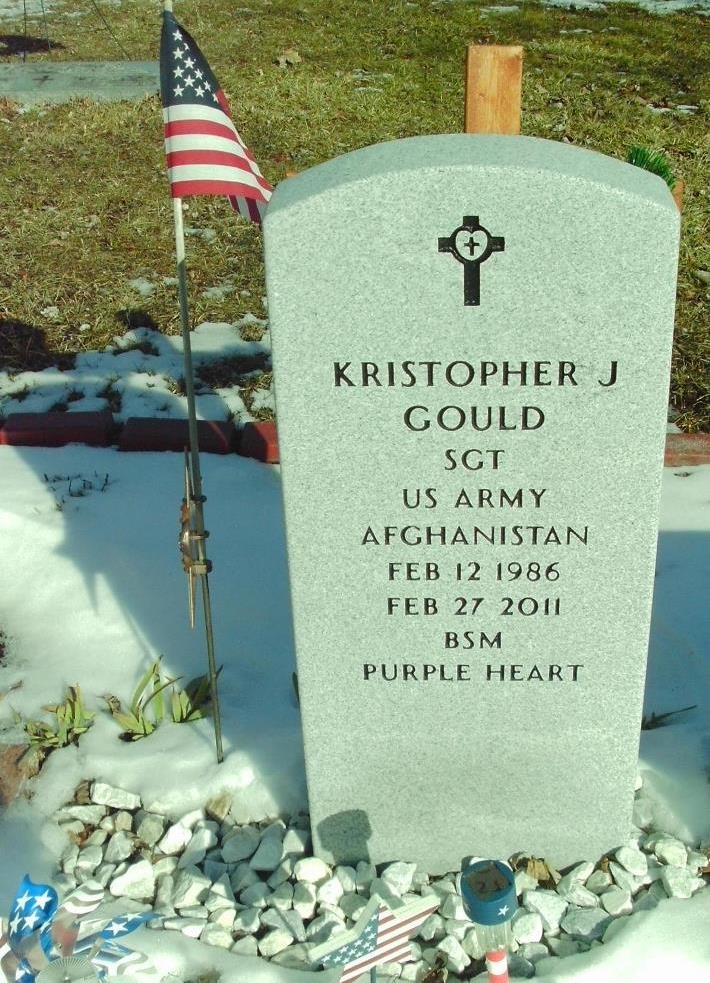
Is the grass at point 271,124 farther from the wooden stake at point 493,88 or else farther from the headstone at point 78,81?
the wooden stake at point 493,88

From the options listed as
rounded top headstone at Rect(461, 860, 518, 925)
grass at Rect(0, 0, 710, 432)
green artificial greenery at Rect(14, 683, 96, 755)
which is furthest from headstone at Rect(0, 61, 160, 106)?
rounded top headstone at Rect(461, 860, 518, 925)

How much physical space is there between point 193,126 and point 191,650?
1836 mm

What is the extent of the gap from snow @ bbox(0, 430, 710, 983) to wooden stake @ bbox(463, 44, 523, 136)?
187 cm

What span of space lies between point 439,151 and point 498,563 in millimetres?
983

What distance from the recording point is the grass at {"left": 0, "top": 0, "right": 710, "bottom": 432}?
20.0 ft

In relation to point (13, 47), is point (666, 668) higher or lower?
lower

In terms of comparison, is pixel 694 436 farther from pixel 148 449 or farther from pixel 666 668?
pixel 148 449

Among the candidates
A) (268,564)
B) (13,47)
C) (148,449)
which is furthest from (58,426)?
(13,47)

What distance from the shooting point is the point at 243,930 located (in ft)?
9.38

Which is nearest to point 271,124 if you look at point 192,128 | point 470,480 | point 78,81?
point 78,81

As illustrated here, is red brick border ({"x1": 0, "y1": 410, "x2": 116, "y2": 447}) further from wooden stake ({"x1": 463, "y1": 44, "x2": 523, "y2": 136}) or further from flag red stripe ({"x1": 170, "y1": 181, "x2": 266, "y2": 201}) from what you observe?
wooden stake ({"x1": 463, "y1": 44, "x2": 523, "y2": 136})

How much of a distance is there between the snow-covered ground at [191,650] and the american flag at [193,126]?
63.7 inches

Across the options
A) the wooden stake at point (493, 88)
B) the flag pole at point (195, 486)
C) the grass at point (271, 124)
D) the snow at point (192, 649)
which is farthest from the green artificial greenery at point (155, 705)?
the grass at point (271, 124)

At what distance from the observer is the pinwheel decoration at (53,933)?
228 cm
